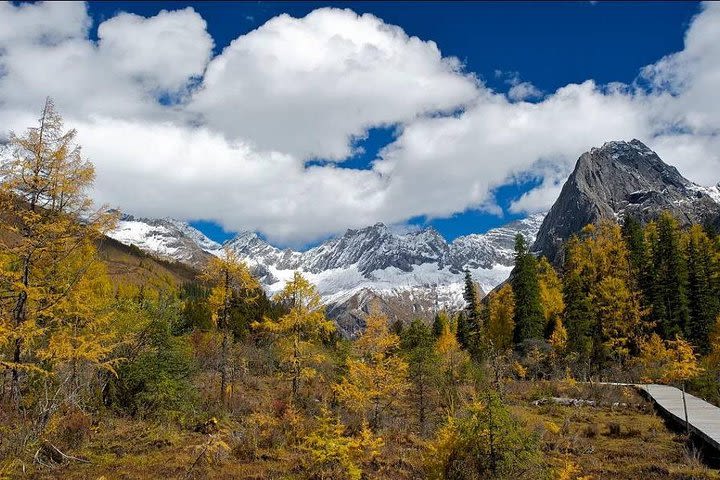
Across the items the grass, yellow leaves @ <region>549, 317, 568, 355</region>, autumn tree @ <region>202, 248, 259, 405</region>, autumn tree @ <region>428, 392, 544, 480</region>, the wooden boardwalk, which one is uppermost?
autumn tree @ <region>202, 248, 259, 405</region>

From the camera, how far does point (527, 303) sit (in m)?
53.9

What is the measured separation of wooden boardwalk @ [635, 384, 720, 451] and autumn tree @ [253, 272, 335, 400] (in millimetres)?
15966

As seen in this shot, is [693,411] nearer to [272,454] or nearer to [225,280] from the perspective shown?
[272,454]

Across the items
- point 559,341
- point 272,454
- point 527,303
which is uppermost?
point 527,303

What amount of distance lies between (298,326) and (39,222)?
15436 millimetres

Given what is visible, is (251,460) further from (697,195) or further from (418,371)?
(697,195)

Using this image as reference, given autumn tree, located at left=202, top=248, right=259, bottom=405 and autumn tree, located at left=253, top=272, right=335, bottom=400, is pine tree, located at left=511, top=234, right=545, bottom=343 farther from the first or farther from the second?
autumn tree, located at left=202, top=248, right=259, bottom=405

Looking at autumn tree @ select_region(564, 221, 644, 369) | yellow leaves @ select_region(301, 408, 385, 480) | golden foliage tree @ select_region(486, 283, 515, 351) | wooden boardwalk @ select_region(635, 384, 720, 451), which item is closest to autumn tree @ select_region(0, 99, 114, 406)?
yellow leaves @ select_region(301, 408, 385, 480)

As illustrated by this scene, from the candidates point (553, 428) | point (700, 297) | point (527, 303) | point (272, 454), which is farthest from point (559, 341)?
point (272, 454)

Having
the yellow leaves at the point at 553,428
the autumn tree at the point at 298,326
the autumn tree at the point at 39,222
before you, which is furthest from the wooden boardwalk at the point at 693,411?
the autumn tree at the point at 39,222

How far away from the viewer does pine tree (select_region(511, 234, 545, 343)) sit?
52.6 m

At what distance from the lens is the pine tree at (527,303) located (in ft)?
173

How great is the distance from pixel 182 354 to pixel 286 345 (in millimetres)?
6634

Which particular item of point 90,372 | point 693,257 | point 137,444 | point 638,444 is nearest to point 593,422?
point 638,444
